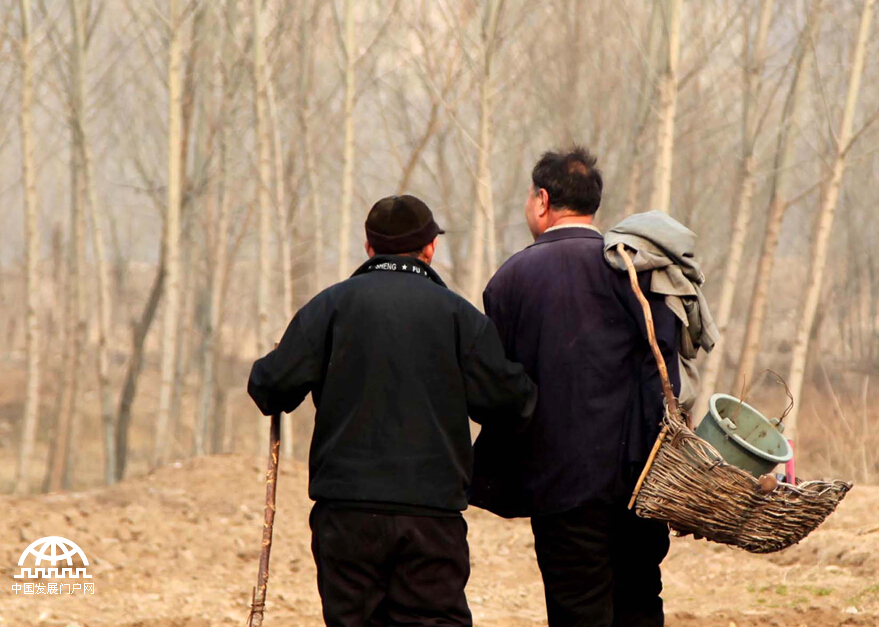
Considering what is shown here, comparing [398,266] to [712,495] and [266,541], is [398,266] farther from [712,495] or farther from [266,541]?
[712,495]

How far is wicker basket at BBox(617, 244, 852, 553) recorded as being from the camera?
8.97 ft

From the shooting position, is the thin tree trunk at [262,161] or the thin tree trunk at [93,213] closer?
the thin tree trunk at [262,161]

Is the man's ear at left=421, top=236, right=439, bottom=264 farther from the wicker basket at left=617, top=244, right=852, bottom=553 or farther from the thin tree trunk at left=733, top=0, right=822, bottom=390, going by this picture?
the thin tree trunk at left=733, top=0, right=822, bottom=390

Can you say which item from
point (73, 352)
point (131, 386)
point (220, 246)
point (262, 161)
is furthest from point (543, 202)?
point (73, 352)

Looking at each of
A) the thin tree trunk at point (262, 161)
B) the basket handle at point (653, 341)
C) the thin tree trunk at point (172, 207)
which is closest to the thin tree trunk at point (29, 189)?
the thin tree trunk at point (172, 207)

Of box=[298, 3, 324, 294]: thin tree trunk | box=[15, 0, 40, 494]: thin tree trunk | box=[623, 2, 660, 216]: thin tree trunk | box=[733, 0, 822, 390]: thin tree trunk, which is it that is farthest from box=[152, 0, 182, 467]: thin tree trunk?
box=[733, 0, 822, 390]: thin tree trunk

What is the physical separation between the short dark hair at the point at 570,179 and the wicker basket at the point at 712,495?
37cm

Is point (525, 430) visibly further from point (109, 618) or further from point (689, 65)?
point (689, 65)

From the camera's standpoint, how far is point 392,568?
278 cm

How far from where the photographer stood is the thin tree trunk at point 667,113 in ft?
26.9

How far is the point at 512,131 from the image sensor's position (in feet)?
57.4

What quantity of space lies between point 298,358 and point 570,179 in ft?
3.08

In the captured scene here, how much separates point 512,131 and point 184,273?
6424 millimetres

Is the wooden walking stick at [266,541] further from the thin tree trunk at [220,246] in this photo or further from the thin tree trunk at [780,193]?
the thin tree trunk at [220,246]
